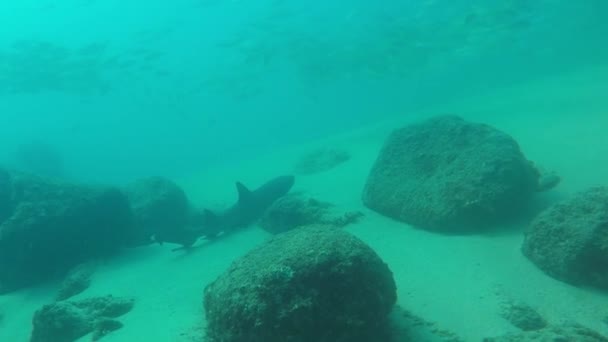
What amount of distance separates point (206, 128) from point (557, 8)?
7538 cm

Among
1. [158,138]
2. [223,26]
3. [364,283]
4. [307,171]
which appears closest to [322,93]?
[223,26]

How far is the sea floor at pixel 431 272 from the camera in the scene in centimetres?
540

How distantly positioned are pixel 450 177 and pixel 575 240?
2835 millimetres

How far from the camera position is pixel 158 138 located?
113625 mm

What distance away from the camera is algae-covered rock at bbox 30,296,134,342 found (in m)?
7.16

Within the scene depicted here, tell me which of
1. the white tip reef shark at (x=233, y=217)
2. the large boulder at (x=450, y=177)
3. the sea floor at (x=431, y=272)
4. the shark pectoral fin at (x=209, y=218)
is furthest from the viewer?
the shark pectoral fin at (x=209, y=218)

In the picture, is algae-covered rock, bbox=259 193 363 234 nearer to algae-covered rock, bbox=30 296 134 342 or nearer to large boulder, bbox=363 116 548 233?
large boulder, bbox=363 116 548 233

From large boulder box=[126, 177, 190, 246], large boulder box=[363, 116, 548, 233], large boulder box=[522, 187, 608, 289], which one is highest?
large boulder box=[126, 177, 190, 246]

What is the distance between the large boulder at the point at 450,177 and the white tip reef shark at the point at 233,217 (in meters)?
3.67

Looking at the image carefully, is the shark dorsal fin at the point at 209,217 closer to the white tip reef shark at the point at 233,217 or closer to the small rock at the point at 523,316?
the white tip reef shark at the point at 233,217

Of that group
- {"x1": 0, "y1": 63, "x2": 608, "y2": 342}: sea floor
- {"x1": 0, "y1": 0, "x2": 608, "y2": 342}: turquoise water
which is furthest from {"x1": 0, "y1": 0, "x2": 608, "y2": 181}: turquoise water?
{"x1": 0, "y1": 63, "x2": 608, "y2": 342}: sea floor

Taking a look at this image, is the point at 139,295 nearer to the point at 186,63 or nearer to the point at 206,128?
the point at 206,128

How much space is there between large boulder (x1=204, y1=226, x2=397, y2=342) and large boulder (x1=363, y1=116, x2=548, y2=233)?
3423mm

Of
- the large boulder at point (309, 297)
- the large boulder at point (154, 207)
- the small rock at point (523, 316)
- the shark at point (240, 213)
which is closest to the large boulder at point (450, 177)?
the small rock at point (523, 316)
